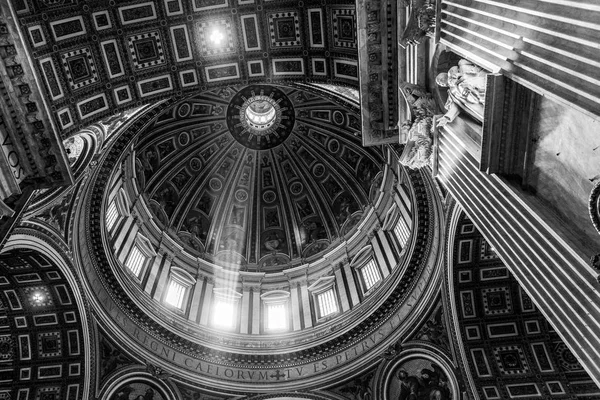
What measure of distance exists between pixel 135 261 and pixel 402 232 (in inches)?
432

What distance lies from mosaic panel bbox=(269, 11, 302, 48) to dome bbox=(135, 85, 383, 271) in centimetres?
960

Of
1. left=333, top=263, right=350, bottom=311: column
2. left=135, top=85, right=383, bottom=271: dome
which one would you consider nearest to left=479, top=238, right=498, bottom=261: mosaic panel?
left=333, top=263, right=350, bottom=311: column

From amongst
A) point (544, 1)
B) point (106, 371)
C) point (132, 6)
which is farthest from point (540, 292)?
point (106, 371)

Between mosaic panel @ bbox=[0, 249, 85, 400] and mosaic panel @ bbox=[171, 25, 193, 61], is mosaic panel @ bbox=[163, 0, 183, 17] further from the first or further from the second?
mosaic panel @ bbox=[0, 249, 85, 400]

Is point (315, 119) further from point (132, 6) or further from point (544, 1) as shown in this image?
point (544, 1)

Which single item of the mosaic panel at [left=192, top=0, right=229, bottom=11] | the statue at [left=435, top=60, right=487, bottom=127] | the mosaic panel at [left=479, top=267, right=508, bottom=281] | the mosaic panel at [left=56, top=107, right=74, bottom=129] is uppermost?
Answer: the mosaic panel at [left=192, top=0, right=229, bottom=11]

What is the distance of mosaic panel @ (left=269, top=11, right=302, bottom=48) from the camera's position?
15.0 metres

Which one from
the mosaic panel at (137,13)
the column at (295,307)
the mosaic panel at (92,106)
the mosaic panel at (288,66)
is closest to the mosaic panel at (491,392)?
the column at (295,307)

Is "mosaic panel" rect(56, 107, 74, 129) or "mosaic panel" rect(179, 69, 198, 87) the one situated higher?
"mosaic panel" rect(179, 69, 198, 87)

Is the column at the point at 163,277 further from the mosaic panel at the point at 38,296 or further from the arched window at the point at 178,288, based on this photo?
the mosaic panel at the point at 38,296

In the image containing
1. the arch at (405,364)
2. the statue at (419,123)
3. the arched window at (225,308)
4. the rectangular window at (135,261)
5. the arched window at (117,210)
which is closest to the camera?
the statue at (419,123)

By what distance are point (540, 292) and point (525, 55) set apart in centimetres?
340

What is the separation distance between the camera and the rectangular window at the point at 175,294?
70.4 feet

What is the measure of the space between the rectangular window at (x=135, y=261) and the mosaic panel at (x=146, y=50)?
8530mm
